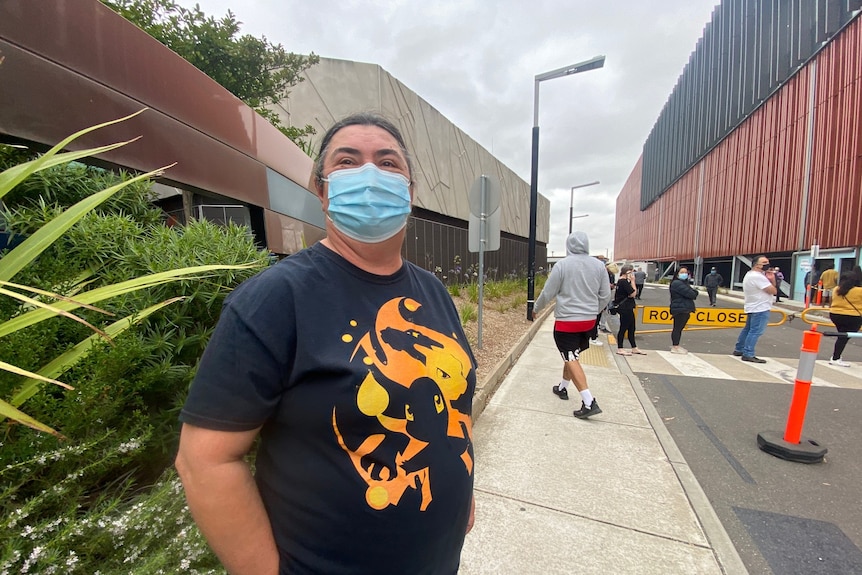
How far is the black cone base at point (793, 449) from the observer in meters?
3.16

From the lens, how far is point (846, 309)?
6.25 meters

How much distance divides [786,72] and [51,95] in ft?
108

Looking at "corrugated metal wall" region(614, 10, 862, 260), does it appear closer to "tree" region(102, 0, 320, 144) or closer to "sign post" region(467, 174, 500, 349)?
"sign post" region(467, 174, 500, 349)

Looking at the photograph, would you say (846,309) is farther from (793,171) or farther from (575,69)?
(793,171)

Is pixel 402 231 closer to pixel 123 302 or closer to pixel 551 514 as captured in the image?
pixel 123 302

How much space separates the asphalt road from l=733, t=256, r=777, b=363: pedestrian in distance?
1467mm

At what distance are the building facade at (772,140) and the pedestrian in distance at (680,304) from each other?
1623 cm

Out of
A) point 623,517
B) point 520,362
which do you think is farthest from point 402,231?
point 520,362

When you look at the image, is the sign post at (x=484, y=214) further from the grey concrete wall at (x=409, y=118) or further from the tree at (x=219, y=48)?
the tree at (x=219, y=48)

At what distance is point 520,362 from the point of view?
6.15 metres

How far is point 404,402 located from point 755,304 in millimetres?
7663

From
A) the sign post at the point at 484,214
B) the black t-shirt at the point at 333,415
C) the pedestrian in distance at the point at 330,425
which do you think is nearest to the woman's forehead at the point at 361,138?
the pedestrian in distance at the point at 330,425

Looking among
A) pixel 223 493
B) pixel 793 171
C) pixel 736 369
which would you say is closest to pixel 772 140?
pixel 793 171

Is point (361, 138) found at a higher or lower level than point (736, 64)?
lower
